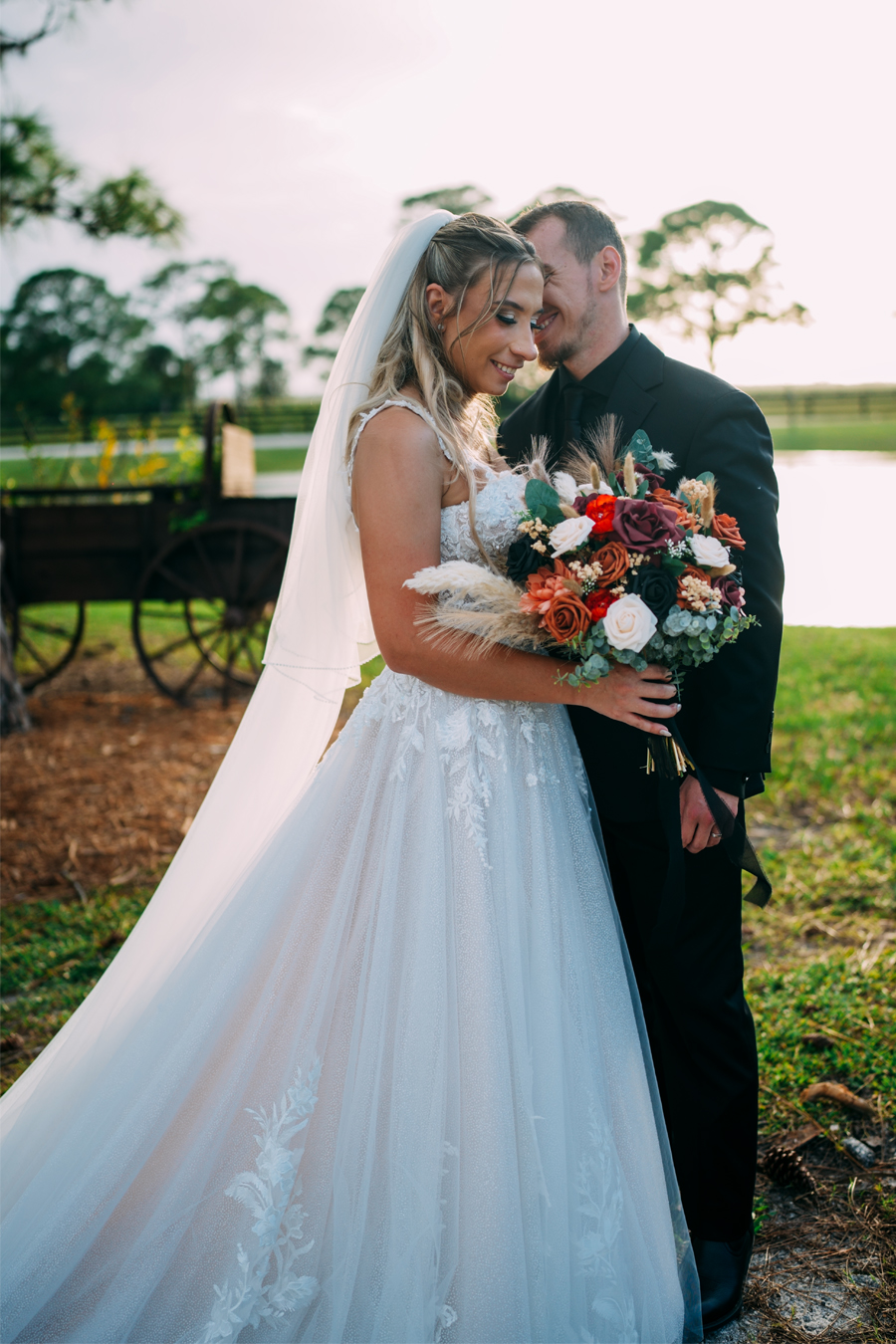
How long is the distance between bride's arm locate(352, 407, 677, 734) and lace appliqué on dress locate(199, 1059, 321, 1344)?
3.02 ft

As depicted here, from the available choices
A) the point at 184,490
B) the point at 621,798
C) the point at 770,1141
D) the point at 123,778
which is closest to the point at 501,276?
the point at 621,798

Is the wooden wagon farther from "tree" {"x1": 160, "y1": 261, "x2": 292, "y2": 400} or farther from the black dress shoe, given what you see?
"tree" {"x1": 160, "y1": 261, "x2": 292, "y2": 400}

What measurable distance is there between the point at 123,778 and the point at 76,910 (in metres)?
1.71

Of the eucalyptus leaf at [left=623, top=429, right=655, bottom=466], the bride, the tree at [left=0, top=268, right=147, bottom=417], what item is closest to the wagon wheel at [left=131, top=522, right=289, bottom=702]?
the bride

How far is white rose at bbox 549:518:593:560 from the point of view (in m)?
1.84

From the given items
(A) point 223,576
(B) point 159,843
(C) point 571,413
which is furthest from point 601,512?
(A) point 223,576

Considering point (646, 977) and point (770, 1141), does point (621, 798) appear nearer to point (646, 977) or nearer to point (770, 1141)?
point (646, 977)

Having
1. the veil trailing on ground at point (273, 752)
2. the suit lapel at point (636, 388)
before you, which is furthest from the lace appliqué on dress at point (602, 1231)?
the suit lapel at point (636, 388)

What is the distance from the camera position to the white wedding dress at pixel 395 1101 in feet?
6.22

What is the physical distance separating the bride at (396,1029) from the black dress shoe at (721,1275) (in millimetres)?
148

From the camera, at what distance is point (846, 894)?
14.2 ft

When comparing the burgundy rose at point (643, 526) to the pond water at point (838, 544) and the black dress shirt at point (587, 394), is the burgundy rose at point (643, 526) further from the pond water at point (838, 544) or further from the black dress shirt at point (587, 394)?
the pond water at point (838, 544)

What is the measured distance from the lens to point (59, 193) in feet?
23.2

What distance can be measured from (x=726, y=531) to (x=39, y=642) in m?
10.2
